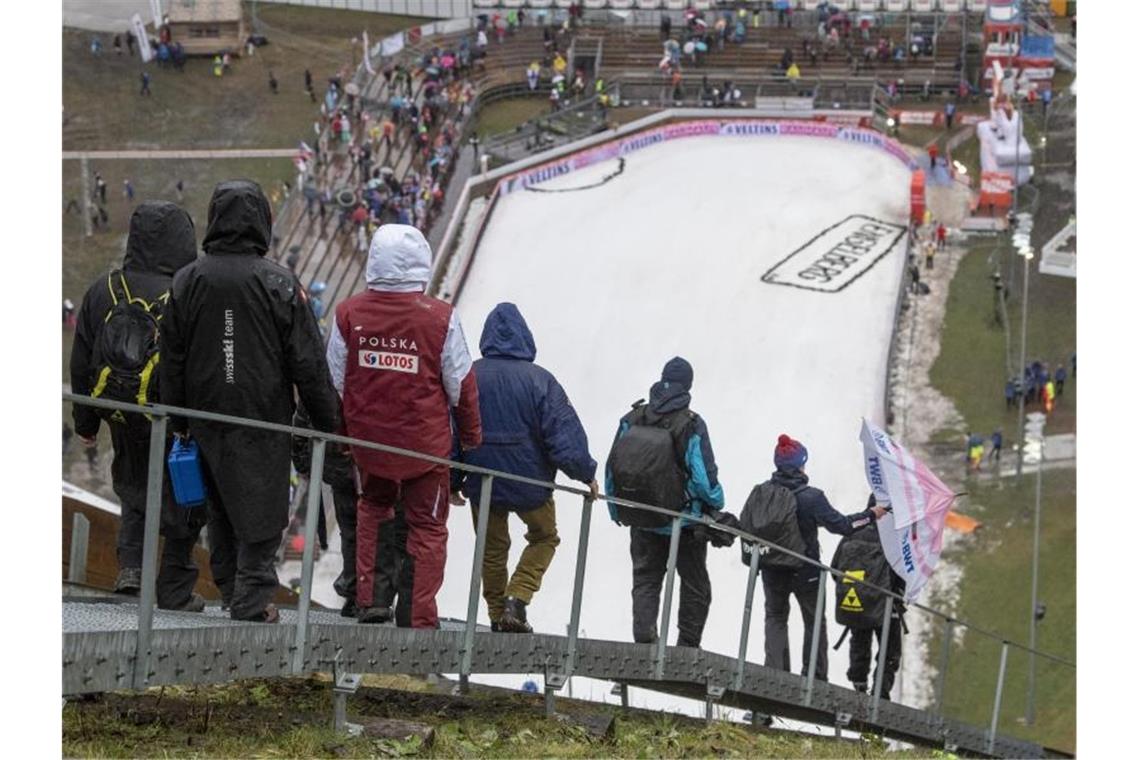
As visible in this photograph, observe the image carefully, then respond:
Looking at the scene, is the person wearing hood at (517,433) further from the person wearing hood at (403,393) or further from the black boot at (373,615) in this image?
the black boot at (373,615)

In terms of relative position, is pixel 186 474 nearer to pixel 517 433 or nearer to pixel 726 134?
pixel 517 433

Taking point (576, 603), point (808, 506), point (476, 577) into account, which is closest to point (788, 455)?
point (808, 506)

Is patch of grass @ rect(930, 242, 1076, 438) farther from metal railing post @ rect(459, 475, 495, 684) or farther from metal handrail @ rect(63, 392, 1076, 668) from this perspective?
metal railing post @ rect(459, 475, 495, 684)

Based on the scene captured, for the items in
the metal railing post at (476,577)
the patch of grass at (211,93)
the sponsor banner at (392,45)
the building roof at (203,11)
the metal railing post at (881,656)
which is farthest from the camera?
the building roof at (203,11)

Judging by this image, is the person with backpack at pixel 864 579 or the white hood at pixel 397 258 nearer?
the white hood at pixel 397 258

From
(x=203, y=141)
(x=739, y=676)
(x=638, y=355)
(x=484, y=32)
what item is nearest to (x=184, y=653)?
(x=739, y=676)

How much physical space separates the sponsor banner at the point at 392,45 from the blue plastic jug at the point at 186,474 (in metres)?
42.7

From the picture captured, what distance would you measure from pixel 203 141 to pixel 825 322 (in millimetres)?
17125

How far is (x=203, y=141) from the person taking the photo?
4781cm

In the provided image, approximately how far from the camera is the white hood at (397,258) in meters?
9.00

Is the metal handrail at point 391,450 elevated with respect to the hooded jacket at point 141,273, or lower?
lower

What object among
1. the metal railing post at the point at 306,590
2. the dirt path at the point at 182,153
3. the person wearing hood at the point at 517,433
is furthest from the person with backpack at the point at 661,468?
the dirt path at the point at 182,153

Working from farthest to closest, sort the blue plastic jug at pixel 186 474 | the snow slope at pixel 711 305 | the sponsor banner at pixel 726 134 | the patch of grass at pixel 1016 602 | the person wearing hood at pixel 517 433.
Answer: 1. the sponsor banner at pixel 726 134
2. the snow slope at pixel 711 305
3. the patch of grass at pixel 1016 602
4. the person wearing hood at pixel 517 433
5. the blue plastic jug at pixel 186 474

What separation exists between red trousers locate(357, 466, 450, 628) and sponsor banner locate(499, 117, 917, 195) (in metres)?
33.0
